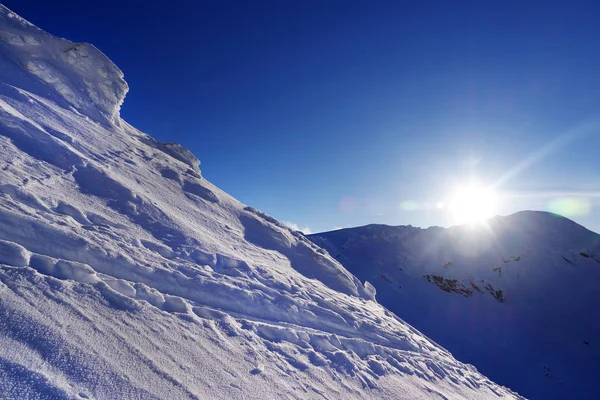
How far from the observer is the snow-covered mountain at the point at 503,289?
21062mm

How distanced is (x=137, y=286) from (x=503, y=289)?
105 ft

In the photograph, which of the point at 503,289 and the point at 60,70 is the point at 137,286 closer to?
the point at 60,70

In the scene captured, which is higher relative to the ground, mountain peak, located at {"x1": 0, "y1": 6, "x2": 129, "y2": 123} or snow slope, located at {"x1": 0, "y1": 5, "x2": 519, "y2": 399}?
mountain peak, located at {"x1": 0, "y1": 6, "x2": 129, "y2": 123}

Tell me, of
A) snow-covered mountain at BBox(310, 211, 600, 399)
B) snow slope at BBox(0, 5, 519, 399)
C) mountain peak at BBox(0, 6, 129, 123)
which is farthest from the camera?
snow-covered mountain at BBox(310, 211, 600, 399)

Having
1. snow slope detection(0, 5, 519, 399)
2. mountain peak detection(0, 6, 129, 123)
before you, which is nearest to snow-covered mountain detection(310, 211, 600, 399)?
snow slope detection(0, 5, 519, 399)

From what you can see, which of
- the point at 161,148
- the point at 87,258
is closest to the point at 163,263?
the point at 87,258

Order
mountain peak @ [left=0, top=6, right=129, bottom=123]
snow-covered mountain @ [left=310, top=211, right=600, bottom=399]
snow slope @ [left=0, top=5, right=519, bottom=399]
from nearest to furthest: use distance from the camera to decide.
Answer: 1. snow slope @ [left=0, top=5, right=519, bottom=399]
2. mountain peak @ [left=0, top=6, right=129, bottom=123]
3. snow-covered mountain @ [left=310, top=211, right=600, bottom=399]

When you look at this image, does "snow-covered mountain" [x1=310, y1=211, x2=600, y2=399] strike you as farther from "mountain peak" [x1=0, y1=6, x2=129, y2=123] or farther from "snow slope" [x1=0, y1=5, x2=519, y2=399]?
"mountain peak" [x1=0, y1=6, x2=129, y2=123]

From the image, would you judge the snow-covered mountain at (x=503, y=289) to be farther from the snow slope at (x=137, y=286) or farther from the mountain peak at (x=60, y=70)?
the mountain peak at (x=60, y=70)

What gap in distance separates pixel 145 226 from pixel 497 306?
2937 cm

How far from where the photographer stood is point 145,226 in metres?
7.61

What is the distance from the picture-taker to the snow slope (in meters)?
3.94

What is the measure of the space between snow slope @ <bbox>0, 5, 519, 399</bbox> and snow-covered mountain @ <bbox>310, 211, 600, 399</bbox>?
47.4 ft

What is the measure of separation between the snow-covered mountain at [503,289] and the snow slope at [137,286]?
47.4 ft
